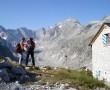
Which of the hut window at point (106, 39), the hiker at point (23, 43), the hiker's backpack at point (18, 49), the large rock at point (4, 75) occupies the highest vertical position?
the hut window at point (106, 39)

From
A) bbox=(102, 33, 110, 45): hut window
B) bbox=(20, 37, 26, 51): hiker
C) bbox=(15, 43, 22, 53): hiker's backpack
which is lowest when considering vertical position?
bbox=(15, 43, 22, 53): hiker's backpack

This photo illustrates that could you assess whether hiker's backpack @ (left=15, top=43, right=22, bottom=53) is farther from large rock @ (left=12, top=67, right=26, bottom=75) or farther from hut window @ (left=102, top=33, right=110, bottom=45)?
hut window @ (left=102, top=33, right=110, bottom=45)

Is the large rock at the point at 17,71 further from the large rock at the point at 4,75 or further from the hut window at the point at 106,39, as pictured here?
the hut window at the point at 106,39

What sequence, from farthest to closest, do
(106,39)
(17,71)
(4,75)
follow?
(106,39) < (17,71) < (4,75)

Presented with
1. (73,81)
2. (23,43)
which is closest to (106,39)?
(23,43)

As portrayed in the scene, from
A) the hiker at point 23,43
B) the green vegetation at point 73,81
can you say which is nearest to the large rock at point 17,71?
the green vegetation at point 73,81

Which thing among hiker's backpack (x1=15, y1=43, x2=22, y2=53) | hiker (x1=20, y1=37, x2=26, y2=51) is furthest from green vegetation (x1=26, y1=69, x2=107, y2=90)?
hiker's backpack (x1=15, y1=43, x2=22, y2=53)

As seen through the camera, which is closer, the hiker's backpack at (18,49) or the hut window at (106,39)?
the hiker's backpack at (18,49)

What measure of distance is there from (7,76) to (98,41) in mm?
17825

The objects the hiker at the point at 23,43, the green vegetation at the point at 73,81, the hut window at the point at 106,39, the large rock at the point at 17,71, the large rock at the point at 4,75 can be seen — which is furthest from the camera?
the hut window at the point at 106,39

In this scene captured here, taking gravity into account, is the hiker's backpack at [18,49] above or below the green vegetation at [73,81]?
above

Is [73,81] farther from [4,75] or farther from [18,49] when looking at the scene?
[18,49]

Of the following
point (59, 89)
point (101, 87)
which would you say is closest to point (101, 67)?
point (101, 87)

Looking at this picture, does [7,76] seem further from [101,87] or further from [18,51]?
[18,51]
